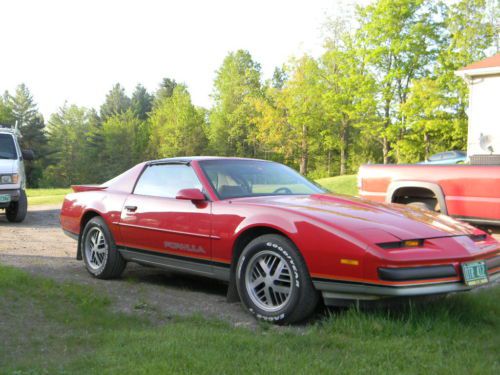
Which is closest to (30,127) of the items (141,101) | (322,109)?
(141,101)

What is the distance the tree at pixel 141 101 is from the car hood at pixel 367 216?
83571 millimetres

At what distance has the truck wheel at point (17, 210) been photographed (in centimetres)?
1245

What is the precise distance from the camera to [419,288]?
3881mm

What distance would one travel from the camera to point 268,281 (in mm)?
4441

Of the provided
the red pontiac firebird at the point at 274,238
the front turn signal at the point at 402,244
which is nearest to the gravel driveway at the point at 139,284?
the red pontiac firebird at the point at 274,238

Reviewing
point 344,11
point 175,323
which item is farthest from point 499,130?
point 344,11

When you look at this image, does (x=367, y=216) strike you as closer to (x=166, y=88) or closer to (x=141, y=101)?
(x=166, y=88)

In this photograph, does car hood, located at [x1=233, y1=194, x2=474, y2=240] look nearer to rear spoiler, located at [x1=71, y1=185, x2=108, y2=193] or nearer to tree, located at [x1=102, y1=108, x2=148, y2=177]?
rear spoiler, located at [x1=71, y1=185, x2=108, y2=193]

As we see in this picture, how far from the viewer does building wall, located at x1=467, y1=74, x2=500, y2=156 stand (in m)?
18.3

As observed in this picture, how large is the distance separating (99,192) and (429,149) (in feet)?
102

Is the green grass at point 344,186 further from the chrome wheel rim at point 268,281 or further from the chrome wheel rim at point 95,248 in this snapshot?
the chrome wheel rim at point 268,281

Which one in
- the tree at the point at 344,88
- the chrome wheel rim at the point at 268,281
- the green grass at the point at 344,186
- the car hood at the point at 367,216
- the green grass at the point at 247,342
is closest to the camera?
the green grass at the point at 247,342

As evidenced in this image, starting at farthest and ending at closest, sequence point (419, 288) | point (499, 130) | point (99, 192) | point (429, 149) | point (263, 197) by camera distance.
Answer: point (429, 149)
point (499, 130)
point (99, 192)
point (263, 197)
point (419, 288)

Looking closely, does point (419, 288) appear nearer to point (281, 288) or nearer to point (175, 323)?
point (281, 288)
